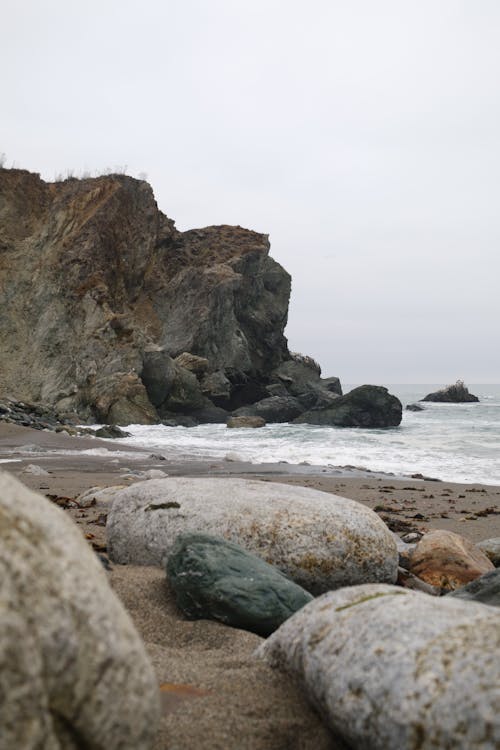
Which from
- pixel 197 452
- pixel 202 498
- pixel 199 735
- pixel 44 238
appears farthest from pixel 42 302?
pixel 199 735

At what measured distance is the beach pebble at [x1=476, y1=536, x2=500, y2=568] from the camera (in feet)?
17.5

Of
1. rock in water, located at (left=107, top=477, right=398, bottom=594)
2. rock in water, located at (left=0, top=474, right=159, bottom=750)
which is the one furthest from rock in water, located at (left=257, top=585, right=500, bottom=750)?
rock in water, located at (left=107, top=477, right=398, bottom=594)

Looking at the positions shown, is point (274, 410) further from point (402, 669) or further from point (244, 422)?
point (402, 669)

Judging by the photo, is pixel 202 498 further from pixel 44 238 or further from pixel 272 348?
pixel 272 348

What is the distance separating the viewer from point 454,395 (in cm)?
6119

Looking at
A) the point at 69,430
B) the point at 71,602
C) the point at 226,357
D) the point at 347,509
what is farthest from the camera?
the point at 226,357

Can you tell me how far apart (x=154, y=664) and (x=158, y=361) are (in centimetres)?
2785

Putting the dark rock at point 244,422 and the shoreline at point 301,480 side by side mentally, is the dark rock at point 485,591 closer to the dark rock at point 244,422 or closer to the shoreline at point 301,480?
the shoreline at point 301,480

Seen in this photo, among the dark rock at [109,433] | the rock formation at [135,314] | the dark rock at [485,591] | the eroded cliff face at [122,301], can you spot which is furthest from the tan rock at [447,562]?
the eroded cliff face at [122,301]

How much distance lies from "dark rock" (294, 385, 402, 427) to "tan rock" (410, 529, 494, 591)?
2671 cm

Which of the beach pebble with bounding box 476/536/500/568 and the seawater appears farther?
the seawater

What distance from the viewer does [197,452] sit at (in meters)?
16.3

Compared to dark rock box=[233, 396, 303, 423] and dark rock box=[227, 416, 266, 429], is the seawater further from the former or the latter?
dark rock box=[233, 396, 303, 423]

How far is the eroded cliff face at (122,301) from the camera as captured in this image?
29.9 m
